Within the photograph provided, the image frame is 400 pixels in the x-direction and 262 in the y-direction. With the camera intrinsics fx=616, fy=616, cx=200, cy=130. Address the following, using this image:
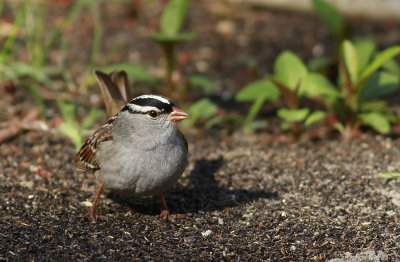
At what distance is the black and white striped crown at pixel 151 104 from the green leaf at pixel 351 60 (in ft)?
7.37

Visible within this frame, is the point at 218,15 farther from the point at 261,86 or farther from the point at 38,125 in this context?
the point at 38,125

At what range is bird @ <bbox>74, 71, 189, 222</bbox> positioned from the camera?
187 inches

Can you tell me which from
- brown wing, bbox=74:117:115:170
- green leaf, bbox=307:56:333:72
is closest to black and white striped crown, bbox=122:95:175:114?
brown wing, bbox=74:117:115:170

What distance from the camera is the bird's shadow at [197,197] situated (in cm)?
534

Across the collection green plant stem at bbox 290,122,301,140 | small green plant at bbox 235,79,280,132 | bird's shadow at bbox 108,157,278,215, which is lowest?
bird's shadow at bbox 108,157,278,215

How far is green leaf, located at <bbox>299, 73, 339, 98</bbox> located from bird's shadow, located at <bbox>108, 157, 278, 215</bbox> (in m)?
1.31

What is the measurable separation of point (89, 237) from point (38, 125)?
8.40ft

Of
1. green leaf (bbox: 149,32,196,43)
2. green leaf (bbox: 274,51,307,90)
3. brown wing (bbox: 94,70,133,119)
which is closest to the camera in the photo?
brown wing (bbox: 94,70,133,119)

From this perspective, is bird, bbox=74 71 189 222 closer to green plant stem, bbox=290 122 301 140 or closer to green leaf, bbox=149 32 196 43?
green leaf, bbox=149 32 196 43

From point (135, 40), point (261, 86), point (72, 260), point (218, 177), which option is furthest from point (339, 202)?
point (135, 40)

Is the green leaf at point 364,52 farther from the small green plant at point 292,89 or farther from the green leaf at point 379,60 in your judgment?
the small green plant at point 292,89

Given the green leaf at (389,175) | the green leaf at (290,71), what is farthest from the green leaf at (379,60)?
the green leaf at (389,175)

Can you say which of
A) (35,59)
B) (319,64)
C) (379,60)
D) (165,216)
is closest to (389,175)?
(379,60)

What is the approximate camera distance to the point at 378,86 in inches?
252
